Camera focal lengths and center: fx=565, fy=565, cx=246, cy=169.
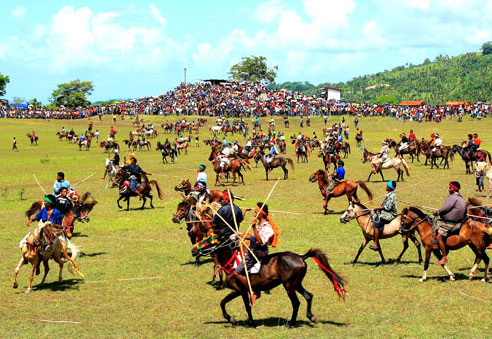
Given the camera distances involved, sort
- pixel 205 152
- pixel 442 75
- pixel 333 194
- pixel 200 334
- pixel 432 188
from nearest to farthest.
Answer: pixel 200 334, pixel 333 194, pixel 432 188, pixel 205 152, pixel 442 75

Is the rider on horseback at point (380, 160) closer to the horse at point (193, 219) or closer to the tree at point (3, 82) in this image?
the horse at point (193, 219)

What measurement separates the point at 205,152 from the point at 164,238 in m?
34.3

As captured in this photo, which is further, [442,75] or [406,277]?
[442,75]

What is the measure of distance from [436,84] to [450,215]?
16051 centimetres

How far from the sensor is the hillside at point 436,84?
5536 inches

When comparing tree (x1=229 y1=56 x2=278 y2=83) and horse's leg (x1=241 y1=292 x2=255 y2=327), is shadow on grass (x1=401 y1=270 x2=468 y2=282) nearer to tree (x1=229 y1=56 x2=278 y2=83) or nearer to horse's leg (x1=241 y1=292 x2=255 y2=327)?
horse's leg (x1=241 y1=292 x2=255 y2=327)

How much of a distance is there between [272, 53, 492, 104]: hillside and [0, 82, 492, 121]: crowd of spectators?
188 feet

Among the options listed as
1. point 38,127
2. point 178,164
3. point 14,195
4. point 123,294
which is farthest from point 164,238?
point 38,127

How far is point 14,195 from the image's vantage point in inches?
1145

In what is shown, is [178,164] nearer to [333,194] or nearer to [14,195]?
[14,195]

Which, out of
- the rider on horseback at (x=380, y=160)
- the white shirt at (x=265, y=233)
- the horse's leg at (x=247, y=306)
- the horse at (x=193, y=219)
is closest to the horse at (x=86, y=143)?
the rider on horseback at (x=380, y=160)

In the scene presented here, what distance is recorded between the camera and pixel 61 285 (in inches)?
538

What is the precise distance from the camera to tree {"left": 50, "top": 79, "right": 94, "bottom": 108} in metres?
130

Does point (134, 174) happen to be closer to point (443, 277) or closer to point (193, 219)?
point (193, 219)
